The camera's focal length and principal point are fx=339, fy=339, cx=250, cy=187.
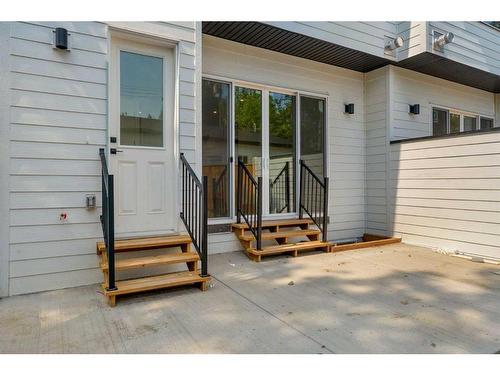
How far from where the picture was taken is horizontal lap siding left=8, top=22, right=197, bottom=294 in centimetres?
284

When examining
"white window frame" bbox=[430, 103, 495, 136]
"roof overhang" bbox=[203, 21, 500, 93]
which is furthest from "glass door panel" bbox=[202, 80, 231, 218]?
"white window frame" bbox=[430, 103, 495, 136]

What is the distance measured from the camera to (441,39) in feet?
15.9

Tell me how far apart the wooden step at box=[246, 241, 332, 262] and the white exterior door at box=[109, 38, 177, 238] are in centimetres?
103

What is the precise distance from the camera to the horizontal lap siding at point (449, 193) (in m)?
4.13

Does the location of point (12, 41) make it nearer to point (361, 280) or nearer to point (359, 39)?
point (361, 280)

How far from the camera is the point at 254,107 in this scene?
4680 mm

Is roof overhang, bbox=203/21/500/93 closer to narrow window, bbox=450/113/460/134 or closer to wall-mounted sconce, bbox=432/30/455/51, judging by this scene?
wall-mounted sconce, bbox=432/30/455/51

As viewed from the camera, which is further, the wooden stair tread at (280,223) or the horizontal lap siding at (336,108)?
the horizontal lap siding at (336,108)

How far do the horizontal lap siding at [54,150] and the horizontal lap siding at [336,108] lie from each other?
5.91 feet

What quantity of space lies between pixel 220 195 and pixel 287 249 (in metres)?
1.09

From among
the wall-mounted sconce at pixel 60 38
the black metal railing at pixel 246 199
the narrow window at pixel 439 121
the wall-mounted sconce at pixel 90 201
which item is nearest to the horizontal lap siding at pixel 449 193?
the narrow window at pixel 439 121

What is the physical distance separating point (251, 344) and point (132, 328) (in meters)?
0.82

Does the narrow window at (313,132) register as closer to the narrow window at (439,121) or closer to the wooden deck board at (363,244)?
the wooden deck board at (363,244)

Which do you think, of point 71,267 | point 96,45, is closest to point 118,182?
point 71,267
